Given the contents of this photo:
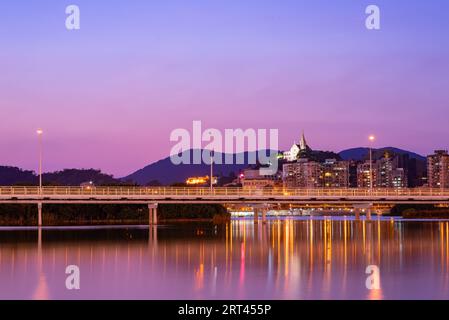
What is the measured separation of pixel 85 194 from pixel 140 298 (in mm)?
55542

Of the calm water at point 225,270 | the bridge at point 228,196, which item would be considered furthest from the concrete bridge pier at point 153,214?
the calm water at point 225,270

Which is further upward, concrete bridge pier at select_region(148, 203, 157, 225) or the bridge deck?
the bridge deck

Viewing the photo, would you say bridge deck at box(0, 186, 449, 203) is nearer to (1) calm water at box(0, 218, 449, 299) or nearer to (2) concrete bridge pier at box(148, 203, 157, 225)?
(2) concrete bridge pier at box(148, 203, 157, 225)

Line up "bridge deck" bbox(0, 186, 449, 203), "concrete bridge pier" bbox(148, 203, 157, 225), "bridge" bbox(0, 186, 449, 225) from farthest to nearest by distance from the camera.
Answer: "concrete bridge pier" bbox(148, 203, 157, 225) → "bridge deck" bbox(0, 186, 449, 203) → "bridge" bbox(0, 186, 449, 225)

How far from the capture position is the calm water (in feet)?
104

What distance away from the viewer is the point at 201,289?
32.6m

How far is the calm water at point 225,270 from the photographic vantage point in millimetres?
31812

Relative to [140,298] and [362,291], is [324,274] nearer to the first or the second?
[362,291]

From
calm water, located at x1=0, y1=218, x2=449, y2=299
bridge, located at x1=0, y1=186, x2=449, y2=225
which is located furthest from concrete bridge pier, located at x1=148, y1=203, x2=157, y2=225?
calm water, located at x1=0, y1=218, x2=449, y2=299

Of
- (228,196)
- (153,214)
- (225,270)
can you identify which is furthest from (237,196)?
(225,270)

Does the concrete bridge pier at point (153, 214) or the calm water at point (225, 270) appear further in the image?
the concrete bridge pier at point (153, 214)

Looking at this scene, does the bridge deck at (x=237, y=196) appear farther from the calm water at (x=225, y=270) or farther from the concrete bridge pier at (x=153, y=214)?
the calm water at (x=225, y=270)

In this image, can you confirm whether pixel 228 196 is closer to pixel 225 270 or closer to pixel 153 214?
pixel 153 214
